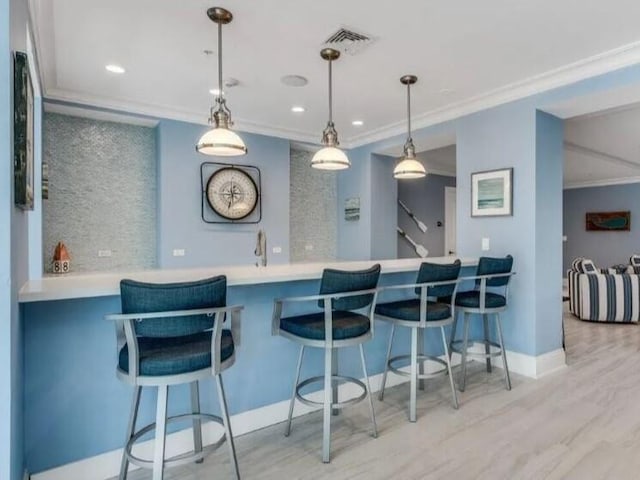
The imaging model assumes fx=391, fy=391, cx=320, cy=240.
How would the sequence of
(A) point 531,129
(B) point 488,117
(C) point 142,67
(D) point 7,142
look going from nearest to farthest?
(D) point 7,142 < (C) point 142,67 < (A) point 531,129 < (B) point 488,117

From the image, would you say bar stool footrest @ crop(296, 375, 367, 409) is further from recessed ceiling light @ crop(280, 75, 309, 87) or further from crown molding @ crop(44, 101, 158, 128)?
crown molding @ crop(44, 101, 158, 128)

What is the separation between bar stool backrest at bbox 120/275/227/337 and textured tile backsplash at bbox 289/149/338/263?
3.71 meters

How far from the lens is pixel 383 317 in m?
2.71

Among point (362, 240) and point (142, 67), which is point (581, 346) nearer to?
point (362, 240)

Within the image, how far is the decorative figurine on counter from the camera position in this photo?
3.77m

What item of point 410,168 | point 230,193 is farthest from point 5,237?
point 230,193

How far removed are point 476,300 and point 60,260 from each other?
12.5 feet

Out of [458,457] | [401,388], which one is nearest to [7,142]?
[458,457]

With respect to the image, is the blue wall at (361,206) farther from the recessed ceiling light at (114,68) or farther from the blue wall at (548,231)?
the recessed ceiling light at (114,68)

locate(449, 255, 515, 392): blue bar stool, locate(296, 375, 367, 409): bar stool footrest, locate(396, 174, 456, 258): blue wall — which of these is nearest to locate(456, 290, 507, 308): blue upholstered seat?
locate(449, 255, 515, 392): blue bar stool

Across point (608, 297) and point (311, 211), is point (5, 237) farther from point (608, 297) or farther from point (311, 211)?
point (608, 297)

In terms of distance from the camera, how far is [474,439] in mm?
2350

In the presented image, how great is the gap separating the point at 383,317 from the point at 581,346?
301 centimetres

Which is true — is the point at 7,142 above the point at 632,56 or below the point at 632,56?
below
